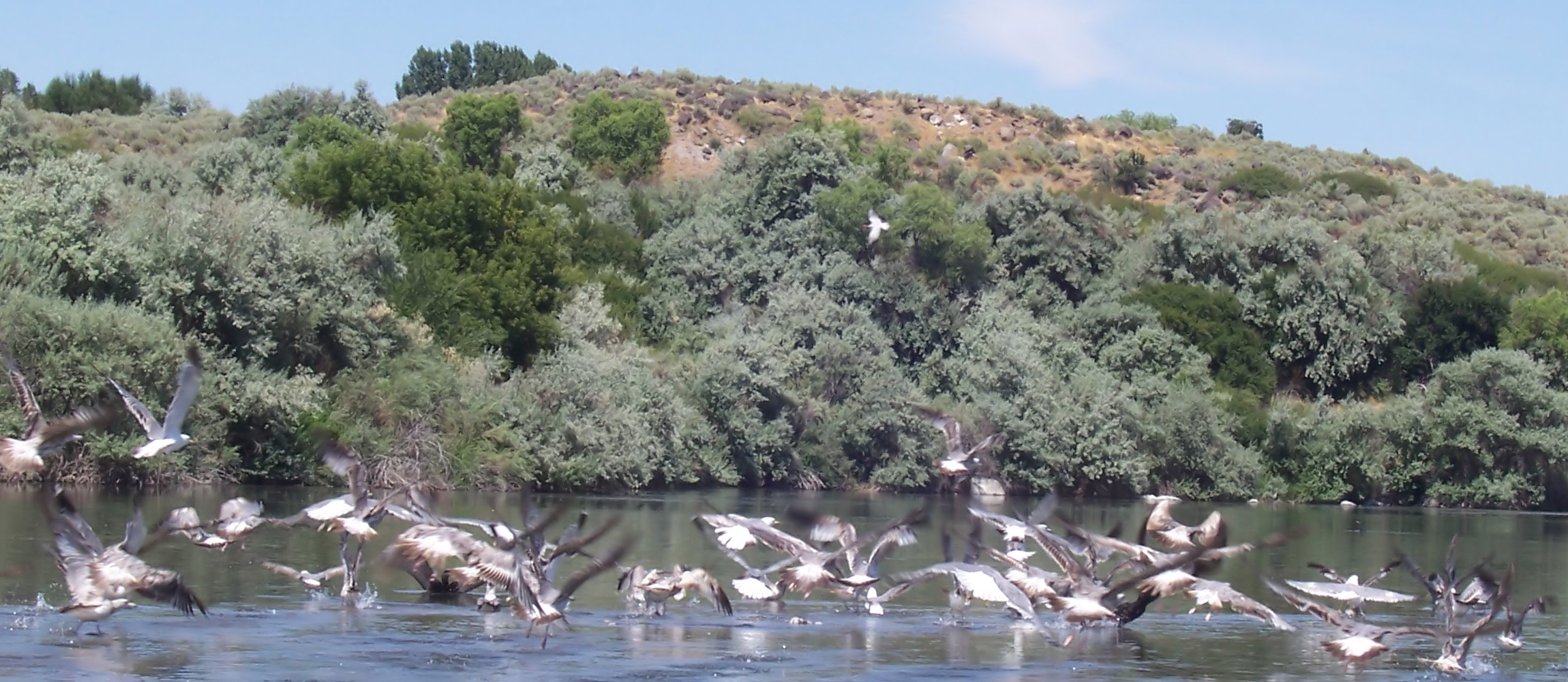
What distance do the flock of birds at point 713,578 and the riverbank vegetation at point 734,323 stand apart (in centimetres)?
1906

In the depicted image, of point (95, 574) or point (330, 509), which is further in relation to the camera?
point (330, 509)

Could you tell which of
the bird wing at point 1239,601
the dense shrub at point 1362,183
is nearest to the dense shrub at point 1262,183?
the dense shrub at point 1362,183

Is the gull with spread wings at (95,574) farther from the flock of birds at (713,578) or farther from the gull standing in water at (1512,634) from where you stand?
the gull standing in water at (1512,634)

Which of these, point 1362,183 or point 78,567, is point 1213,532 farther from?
point 1362,183

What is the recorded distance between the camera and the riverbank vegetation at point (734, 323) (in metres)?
43.2

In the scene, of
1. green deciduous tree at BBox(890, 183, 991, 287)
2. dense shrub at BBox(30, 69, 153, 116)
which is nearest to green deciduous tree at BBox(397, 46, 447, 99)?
dense shrub at BBox(30, 69, 153, 116)

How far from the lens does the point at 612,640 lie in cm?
1912

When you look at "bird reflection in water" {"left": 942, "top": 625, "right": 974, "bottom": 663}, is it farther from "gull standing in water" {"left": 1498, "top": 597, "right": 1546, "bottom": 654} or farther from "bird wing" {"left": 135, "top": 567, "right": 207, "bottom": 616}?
"bird wing" {"left": 135, "top": 567, "right": 207, "bottom": 616}

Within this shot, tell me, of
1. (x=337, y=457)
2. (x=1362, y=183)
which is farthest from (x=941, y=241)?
(x=337, y=457)

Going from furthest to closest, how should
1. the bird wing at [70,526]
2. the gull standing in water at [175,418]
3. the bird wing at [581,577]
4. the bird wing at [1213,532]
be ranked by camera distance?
the bird wing at [1213,532] < the gull standing in water at [175,418] < the bird wing at [581,577] < the bird wing at [70,526]

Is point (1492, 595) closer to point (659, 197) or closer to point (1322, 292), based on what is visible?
point (1322, 292)

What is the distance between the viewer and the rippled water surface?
16.7m

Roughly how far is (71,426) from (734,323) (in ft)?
138

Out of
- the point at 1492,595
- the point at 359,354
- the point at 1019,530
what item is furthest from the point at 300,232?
the point at 1492,595
